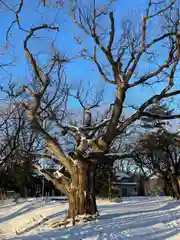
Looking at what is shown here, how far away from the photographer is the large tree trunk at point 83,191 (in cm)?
1283

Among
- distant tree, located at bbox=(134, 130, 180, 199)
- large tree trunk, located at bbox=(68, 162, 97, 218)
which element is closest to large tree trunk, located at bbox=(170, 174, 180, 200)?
distant tree, located at bbox=(134, 130, 180, 199)

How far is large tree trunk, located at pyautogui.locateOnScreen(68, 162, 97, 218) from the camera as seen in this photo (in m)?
12.8

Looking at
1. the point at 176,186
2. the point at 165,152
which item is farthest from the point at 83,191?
the point at 165,152

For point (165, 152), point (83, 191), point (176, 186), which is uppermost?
point (165, 152)

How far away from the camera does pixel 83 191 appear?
1298 cm

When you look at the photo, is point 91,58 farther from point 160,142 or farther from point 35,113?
point 160,142

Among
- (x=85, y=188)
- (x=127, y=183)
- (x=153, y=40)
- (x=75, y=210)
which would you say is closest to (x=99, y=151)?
(x=85, y=188)

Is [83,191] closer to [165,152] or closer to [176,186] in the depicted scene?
[176,186]

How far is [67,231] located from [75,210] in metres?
2.73

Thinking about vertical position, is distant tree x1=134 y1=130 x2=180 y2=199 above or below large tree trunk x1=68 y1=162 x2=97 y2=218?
above

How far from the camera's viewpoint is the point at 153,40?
12938 millimetres

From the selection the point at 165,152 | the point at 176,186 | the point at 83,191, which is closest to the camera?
the point at 83,191

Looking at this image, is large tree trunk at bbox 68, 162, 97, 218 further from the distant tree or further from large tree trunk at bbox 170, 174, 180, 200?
large tree trunk at bbox 170, 174, 180, 200

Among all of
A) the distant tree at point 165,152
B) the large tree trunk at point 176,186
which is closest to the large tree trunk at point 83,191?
the distant tree at point 165,152
